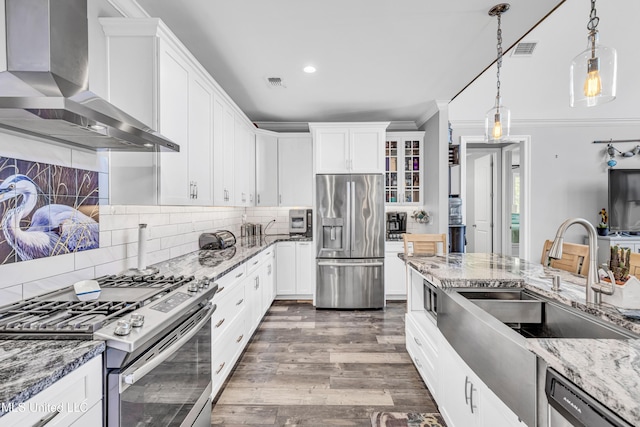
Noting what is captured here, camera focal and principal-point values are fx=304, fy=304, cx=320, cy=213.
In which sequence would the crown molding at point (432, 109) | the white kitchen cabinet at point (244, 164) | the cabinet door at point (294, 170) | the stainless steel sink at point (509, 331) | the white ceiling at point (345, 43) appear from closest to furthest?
1. the stainless steel sink at point (509, 331)
2. the white ceiling at point (345, 43)
3. the white kitchen cabinet at point (244, 164)
4. the crown molding at point (432, 109)
5. the cabinet door at point (294, 170)

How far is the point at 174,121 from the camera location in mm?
2000

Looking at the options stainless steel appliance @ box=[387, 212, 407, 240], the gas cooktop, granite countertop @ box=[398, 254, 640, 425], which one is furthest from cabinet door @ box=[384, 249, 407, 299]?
the gas cooktop

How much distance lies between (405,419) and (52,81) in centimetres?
255

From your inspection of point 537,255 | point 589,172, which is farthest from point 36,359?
point 589,172

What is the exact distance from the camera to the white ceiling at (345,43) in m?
2.11

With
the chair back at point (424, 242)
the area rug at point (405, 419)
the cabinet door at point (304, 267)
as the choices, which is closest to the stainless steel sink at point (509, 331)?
the area rug at point (405, 419)

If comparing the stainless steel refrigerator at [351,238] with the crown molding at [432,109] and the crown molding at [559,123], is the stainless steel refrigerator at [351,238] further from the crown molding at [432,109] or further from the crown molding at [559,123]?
the crown molding at [559,123]

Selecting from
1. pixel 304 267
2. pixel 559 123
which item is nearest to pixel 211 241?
pixel 304 267

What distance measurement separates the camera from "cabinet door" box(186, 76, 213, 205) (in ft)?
7.43

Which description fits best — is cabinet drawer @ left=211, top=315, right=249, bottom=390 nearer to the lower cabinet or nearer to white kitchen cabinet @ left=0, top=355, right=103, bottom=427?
white kitchen cabinet @ left=0, top=355, right=103, bottom=427

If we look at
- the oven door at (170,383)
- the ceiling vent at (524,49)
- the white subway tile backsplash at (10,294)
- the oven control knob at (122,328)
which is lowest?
the oven door at (170,383)

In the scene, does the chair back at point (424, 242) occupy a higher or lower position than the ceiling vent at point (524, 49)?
lower

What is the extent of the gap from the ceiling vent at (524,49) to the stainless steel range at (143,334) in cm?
376

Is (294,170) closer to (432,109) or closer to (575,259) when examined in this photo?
(432,109)
